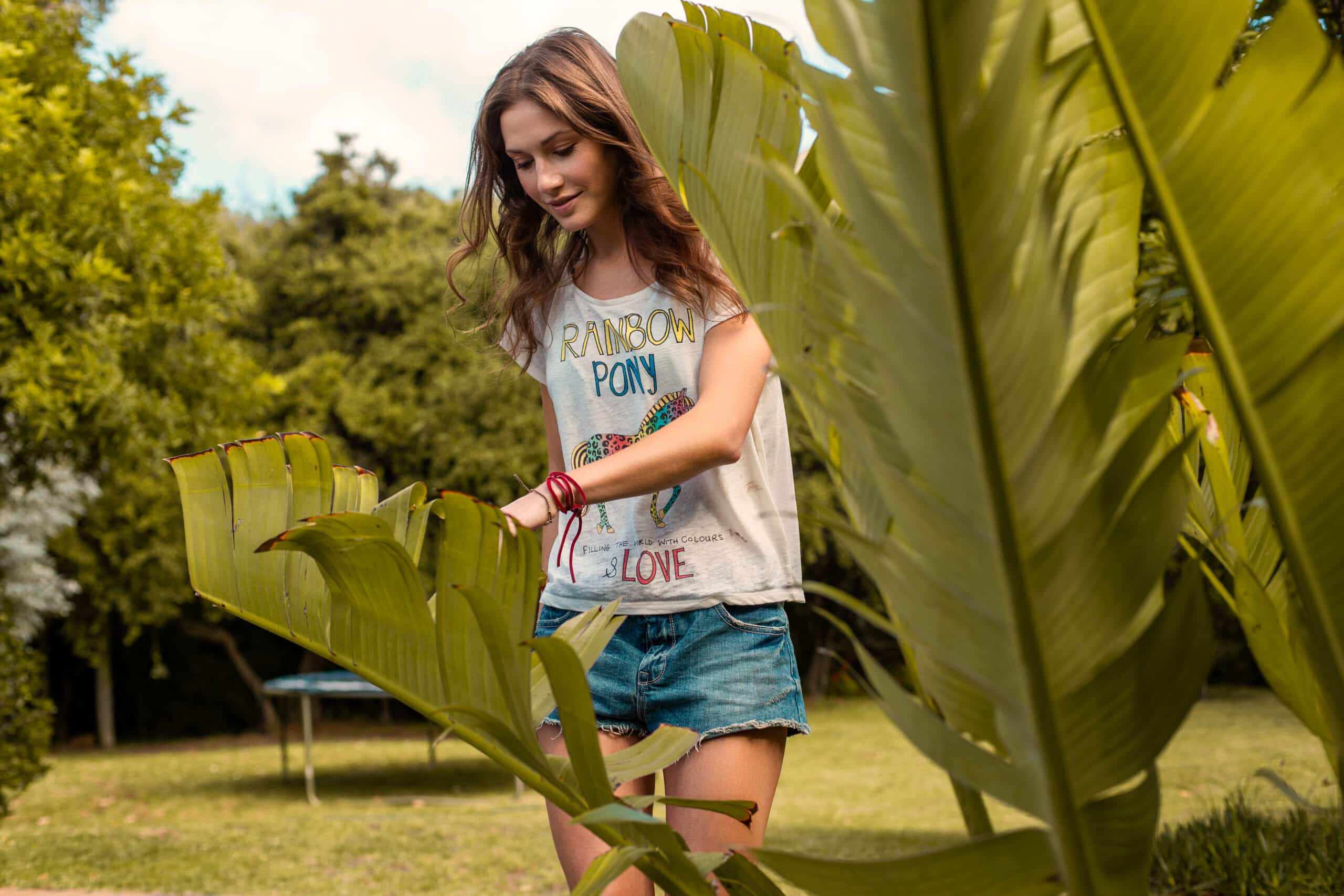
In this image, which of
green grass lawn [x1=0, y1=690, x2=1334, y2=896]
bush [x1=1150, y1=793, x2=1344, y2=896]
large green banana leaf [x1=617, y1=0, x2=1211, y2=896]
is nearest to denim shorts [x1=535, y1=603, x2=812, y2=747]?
large green banana leaf [x1=617, y1=0, x2=1211, y2=896]

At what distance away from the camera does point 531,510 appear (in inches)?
53.9

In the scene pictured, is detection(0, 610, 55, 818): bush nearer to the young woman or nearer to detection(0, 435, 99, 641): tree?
detection(0, 435, 99, 641): tree

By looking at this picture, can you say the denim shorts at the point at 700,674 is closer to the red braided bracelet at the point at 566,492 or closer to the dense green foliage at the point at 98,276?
the red braided bracelet at the point at 566,492

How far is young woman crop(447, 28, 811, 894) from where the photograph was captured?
1664 mm

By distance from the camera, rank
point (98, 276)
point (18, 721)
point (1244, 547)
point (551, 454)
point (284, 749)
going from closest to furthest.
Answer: point (1244, 547) → point (551, 454) → point (98, 276) → point (18, 721) → point (284, 749)

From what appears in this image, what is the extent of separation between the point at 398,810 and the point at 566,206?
27.8 ft

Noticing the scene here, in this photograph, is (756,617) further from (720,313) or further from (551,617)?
(720,313)

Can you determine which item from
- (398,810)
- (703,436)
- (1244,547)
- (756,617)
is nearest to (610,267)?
(703,436)

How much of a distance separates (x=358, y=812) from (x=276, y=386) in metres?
3.51

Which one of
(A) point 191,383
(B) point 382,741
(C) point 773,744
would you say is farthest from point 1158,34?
(B) point 382,741

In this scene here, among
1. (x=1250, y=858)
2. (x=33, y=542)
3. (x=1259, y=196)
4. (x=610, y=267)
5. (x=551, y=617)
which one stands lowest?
(x=1250, y=858)

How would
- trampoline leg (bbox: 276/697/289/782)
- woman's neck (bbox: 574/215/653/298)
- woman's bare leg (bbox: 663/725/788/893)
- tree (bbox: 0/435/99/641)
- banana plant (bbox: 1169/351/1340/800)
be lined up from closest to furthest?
banana plant (bbox: 1169/351/1340/800)
woman's bare leg (bbox: 663/725/788/893)
woman's neck (bbox: 574/215/653/298)
trampoline leg (bbox: 276/697/289/782)
tree (bbox: 0/435/99/641)

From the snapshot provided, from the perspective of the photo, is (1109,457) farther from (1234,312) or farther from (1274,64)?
(1274,64)

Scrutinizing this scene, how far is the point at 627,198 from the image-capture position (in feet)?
5.96
